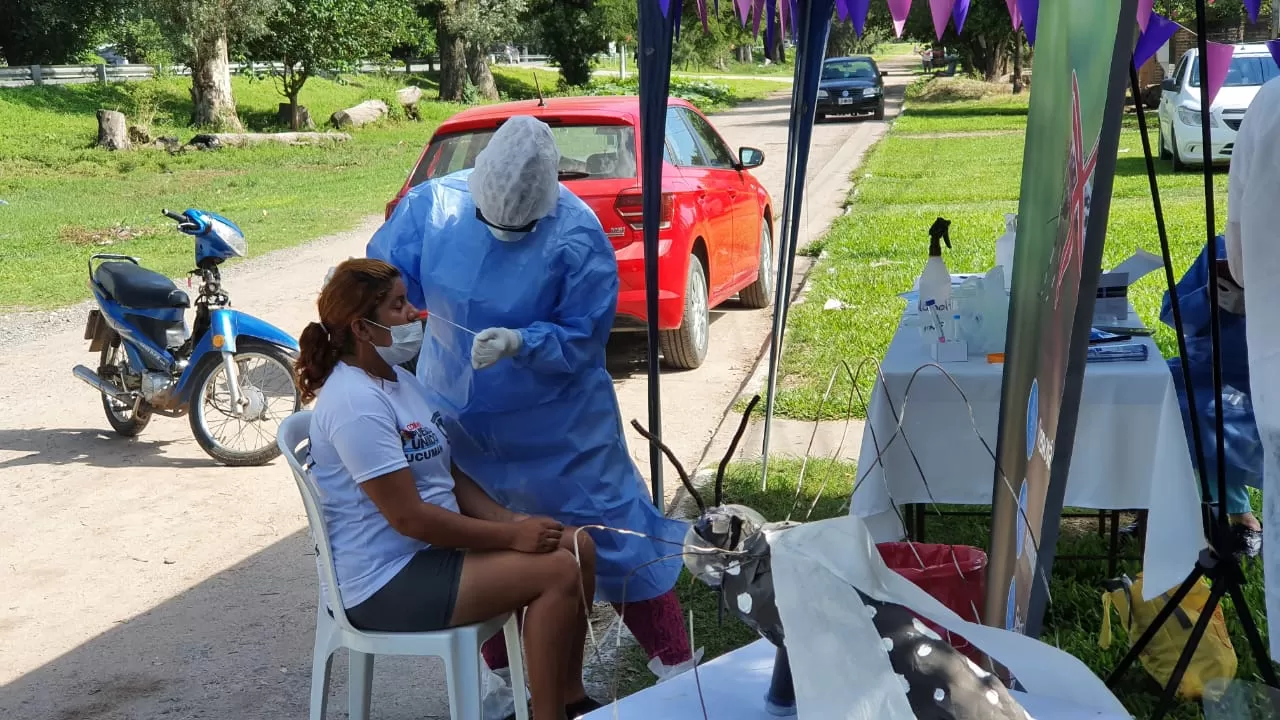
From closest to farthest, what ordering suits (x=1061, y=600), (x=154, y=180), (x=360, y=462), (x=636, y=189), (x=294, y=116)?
(x=360, y=462) < (x=1061, y=600) < (x=636, y=189) < (x=154, y=180) < (x=294, y=116)

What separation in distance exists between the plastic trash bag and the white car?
12.5 metres

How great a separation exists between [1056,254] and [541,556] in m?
1.52

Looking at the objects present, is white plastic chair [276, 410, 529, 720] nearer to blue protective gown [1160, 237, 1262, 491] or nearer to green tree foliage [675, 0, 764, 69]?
blue protective gown [1160, 237, 1262, 491]

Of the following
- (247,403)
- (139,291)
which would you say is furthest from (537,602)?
(139,291)

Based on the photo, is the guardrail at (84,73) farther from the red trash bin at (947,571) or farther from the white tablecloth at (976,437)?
the red trash bin at (947,571)

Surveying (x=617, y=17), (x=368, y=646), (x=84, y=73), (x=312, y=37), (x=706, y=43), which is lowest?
(x=368, y=646)

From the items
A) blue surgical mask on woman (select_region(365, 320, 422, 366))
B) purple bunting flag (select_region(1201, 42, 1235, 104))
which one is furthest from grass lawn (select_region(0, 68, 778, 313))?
purple bunting flag (select_region(1201, 42, 1235, 104))

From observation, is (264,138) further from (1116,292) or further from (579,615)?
(579,615)

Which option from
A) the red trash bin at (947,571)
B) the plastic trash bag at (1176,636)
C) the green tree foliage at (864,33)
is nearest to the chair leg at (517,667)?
the red trash bin at (947,571)

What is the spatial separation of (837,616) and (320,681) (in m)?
1.88

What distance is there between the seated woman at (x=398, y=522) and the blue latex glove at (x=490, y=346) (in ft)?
0.57

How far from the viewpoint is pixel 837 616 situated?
1594mm

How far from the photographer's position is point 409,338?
10.5 feet

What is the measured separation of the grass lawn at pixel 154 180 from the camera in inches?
517
